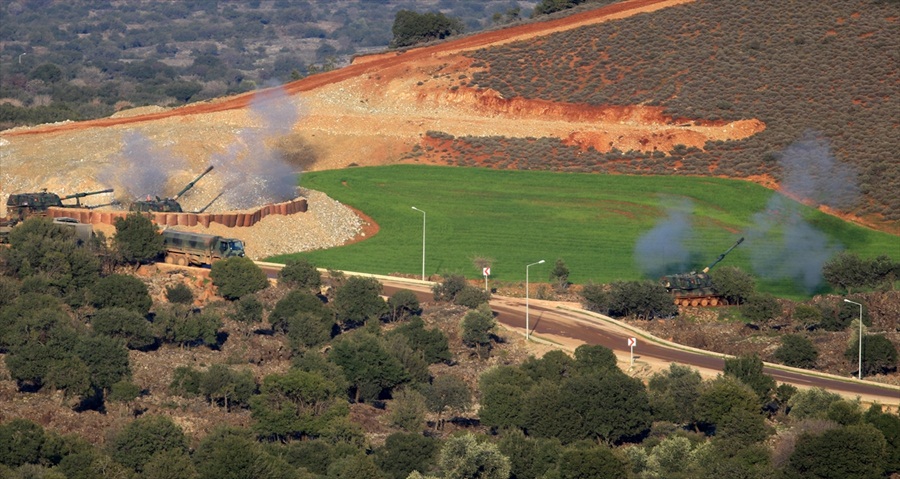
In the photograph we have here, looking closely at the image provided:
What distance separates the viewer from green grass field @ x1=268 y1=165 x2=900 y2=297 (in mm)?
93438

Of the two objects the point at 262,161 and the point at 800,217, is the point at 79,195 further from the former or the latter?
the point at 800,217

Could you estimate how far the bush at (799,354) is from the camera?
73688mm

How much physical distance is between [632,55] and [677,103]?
9.51 metres

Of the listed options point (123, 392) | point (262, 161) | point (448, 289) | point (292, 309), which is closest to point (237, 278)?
point (292, 309)

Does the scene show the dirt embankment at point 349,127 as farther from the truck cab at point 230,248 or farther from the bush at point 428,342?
the bush at point 428,342

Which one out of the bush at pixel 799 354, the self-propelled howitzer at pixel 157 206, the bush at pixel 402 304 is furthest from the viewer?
the self-propelled howitzer at pixel 157 206

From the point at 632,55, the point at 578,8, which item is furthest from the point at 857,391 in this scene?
the point at 578,8

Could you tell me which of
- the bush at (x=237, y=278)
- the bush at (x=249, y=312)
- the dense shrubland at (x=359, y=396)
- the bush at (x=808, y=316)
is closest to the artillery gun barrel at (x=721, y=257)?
the dense shrubland at (x=359, y=396)

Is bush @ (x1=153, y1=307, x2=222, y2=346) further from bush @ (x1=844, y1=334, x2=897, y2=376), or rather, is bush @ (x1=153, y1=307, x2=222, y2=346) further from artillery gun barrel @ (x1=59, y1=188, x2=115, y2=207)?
bush @ (x1=844, y1=334, x2=897, y2=376)

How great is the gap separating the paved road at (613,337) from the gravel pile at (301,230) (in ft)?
16.6

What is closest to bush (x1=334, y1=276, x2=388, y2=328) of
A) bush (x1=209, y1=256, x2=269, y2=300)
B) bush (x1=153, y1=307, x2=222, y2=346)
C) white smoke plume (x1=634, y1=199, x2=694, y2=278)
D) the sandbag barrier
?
bush (x1=209, y1=256, x2=269, y2=300)

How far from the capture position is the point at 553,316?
82.4 metres

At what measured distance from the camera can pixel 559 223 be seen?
103 m

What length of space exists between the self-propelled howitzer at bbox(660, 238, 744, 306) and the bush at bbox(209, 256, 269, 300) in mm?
19580
